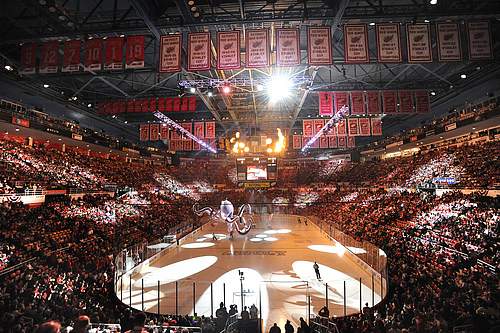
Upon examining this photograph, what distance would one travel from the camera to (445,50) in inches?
398

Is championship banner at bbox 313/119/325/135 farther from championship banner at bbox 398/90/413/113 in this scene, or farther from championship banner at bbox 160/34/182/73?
championship banner at bbox 160/34/182/73

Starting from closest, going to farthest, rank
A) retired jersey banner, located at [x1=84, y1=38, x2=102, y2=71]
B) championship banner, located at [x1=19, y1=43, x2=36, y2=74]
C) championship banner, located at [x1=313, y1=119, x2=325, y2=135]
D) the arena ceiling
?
1. the arena ceiling
2. retired jersey banner, located at [x1=84, y1=38, x2=102, y2=71]
3. championship banner, located at [x1=19, y1=43, x2=36, y2=74]
4. championship banner, located at [x1=313, y1=119, x2=325, y2=135]

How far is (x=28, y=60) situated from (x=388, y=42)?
1430 cm

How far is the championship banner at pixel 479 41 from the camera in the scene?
1019 cm

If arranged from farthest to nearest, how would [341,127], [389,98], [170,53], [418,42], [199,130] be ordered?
[199,130]
[341,127]
[389,98]
[170,53]
[418,42]

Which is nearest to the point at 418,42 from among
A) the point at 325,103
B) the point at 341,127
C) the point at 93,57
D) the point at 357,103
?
the point at 357,103

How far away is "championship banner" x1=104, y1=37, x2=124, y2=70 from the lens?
11.1 m

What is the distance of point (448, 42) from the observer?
1012cm

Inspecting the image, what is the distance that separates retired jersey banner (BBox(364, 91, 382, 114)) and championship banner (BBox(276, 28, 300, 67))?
827cm

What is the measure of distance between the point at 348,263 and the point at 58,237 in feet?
53.6

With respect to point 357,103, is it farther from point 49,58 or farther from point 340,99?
point 49,58

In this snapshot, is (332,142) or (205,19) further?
(332,142)

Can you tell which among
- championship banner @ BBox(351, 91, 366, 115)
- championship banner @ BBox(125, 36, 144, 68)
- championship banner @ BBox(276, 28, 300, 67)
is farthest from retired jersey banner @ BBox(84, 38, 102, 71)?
championship banner @ BBox(351, 91, 366, 115)

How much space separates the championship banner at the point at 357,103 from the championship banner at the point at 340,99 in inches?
14.5
